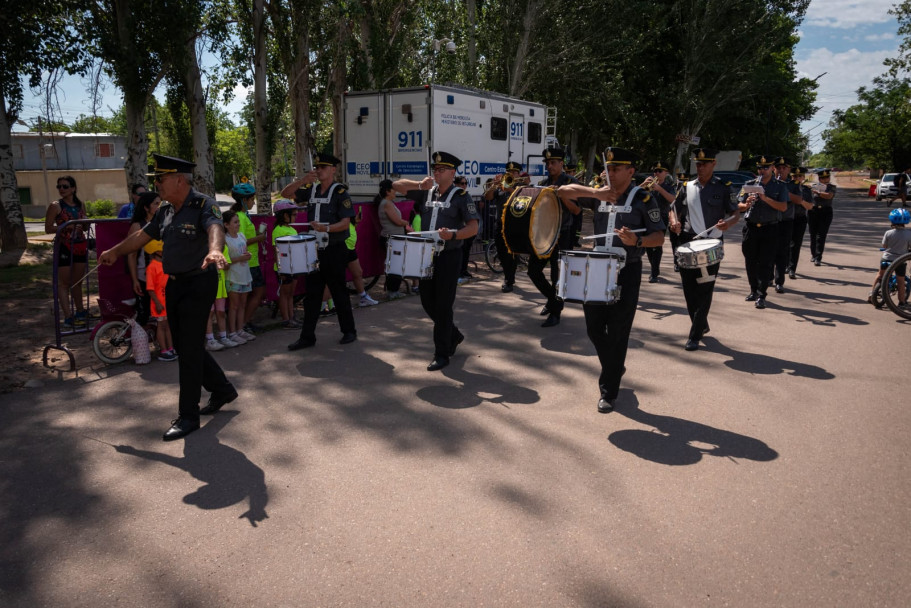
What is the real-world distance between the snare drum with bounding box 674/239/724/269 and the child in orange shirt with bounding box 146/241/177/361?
514cm

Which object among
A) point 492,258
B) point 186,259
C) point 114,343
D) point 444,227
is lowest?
point 114,343

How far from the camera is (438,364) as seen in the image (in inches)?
268

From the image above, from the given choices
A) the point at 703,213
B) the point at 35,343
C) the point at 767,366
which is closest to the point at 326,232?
the point at 35,343

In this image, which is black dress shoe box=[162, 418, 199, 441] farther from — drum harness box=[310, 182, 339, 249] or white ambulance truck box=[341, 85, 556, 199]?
white ambulance truck box=[341, 85, 556, 199]

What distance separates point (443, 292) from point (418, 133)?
27.0 feet

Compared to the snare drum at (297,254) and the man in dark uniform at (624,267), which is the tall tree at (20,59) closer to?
the snare drum at (297,254)

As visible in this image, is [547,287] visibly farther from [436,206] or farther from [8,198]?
[8,198]

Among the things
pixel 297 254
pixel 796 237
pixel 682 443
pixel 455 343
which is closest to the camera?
pixel 682 443

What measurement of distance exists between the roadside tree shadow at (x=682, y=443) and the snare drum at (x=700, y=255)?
2.12 meters

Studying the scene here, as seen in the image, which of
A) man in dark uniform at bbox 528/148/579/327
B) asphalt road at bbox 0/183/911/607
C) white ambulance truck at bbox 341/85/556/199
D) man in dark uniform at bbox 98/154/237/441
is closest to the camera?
asphalt road at bbox 0/183/911/607

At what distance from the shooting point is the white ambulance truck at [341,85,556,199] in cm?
1420

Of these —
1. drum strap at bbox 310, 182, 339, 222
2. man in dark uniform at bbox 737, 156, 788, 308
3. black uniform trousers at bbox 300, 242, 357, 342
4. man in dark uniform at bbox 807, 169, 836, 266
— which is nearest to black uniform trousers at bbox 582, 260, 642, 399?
black uniform trousers at bbox 300, 242, 357, 342

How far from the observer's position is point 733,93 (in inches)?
1353

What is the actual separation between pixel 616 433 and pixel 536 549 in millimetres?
1800
